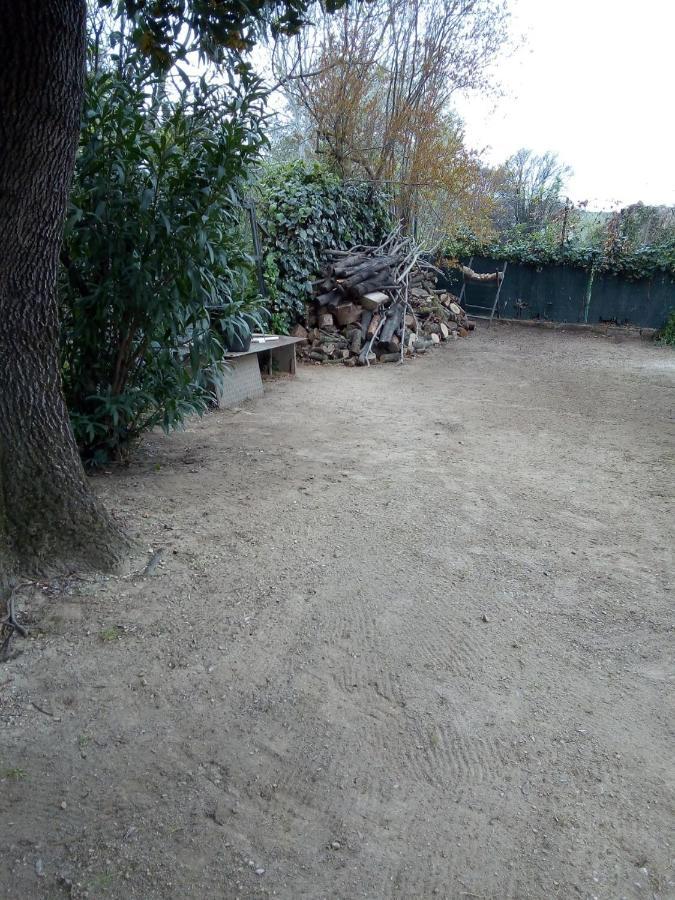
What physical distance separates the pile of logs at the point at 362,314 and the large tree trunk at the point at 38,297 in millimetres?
6362

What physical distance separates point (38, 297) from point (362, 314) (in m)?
7.19

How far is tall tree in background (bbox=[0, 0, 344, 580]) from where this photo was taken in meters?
2.30

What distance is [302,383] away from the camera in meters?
7.48

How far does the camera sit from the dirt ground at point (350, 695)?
1.61 metres

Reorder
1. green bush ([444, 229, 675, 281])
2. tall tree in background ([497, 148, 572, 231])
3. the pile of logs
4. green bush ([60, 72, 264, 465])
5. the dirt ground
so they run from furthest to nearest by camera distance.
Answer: tall tree in background ([497, 148, 572, 231]) < green bush ([444, 229, 675, 281]) < the pile of logs < green bush ([60, 72, 264, 465]) < the dirt ground

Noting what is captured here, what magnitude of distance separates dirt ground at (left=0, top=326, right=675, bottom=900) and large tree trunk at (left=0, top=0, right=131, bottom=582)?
0.85ft

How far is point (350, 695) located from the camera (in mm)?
2236

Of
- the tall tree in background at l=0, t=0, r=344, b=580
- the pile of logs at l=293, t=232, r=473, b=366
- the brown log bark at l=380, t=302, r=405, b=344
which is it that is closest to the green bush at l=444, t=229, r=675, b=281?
the pile of logs at l=293, t=232, r=473, b=366

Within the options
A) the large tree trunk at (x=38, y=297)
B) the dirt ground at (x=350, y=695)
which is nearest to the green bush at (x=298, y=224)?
the dirt ground at (x=350, y=695)

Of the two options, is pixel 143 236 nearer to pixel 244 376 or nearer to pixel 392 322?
pixel 244 376

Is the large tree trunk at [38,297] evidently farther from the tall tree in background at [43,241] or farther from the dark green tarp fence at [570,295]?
the dark green tarp fence at [570,295]

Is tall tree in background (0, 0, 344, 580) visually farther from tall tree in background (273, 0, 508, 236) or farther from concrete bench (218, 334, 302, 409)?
tall tree in background (273, 0, 508, 236)

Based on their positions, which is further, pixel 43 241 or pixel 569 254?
pixel 569 254

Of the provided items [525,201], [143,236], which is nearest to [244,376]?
[143,236]
